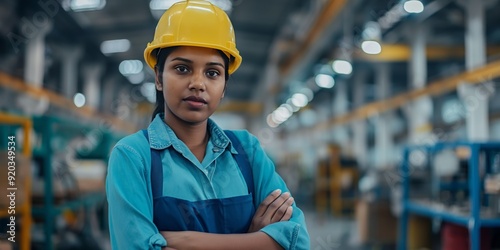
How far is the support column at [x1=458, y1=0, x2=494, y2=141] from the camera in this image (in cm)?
674

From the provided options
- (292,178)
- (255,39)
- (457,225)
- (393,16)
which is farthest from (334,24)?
(292,178)

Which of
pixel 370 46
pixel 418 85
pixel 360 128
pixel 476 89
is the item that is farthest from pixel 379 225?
pixel 360 128

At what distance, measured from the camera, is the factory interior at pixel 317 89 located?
443 cm

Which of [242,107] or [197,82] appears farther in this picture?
[242,107]

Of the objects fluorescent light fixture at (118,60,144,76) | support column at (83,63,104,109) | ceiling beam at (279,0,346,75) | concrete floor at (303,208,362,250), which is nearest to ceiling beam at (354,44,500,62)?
ceiling beam at (279,0,346,75)

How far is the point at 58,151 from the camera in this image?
5.83m

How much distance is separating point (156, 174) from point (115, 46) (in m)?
10.3

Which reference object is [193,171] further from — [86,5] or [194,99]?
[86,5]

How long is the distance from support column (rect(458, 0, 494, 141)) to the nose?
20.8 ft

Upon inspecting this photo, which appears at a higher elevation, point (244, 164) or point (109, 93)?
point (109, 93)

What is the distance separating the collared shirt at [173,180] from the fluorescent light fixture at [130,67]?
1142 centimetres

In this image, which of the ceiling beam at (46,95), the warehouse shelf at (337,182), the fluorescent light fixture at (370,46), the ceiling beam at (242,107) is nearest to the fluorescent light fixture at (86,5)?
the ceiling beam at (46,95)

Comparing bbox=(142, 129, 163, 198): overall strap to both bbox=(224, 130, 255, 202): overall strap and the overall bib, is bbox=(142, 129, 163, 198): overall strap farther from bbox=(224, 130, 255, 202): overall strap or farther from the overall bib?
bbox=(224, 130, 255, 202): overall strap

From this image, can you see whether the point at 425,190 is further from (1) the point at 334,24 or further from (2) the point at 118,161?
(2) the point at 118,161
